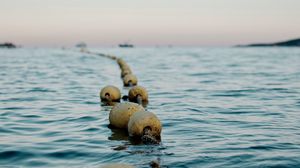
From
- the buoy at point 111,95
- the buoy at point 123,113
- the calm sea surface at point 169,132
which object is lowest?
the calm sea surface at point 169,132

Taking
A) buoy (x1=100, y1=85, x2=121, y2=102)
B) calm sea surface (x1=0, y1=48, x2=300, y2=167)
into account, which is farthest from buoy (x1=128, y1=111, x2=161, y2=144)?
buoy (x1=100, y1=85, x2=121, y2=102)

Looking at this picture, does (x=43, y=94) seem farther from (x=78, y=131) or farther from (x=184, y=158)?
(x=184, y=158)

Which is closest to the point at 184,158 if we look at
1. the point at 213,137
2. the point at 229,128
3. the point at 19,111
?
the point at 213,137

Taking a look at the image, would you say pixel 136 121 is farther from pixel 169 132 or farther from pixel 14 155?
pixel 14 155

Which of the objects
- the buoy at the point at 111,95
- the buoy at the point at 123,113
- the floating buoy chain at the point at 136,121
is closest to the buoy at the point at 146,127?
the floating buoy chain at the point at 136,121

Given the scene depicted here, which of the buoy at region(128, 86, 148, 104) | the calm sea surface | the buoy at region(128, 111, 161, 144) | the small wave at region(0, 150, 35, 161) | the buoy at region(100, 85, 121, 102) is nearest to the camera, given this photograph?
the calm sea surface

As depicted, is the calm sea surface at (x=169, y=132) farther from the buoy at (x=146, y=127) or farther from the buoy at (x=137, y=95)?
the buoy at (x=137, y=95)

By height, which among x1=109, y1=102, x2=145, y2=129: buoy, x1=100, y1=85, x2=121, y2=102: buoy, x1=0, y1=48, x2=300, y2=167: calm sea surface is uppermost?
x1=100, y1=85, x2=121, y2=102: buoy

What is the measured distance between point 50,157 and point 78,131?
3.52 meters

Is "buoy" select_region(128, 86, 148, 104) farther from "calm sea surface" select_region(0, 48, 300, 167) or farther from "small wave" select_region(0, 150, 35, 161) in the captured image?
"small wave" select_region(0, 150, 35, 161)

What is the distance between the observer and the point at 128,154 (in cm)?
1049

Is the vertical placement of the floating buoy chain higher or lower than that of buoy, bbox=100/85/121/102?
lower

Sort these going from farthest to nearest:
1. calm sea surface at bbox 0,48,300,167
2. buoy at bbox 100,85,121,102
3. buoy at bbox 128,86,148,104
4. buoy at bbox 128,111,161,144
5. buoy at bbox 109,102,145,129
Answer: buoy at bbox 100,85,121,102 < buoy at bbox 128,86,148,104 < buoy at bbox 109,102,145,129 < buoy at bbox 128,111,161,144 < calm sea surface at bbox 0,48,300,167

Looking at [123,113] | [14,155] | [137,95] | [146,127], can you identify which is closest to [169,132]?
[123,113]
